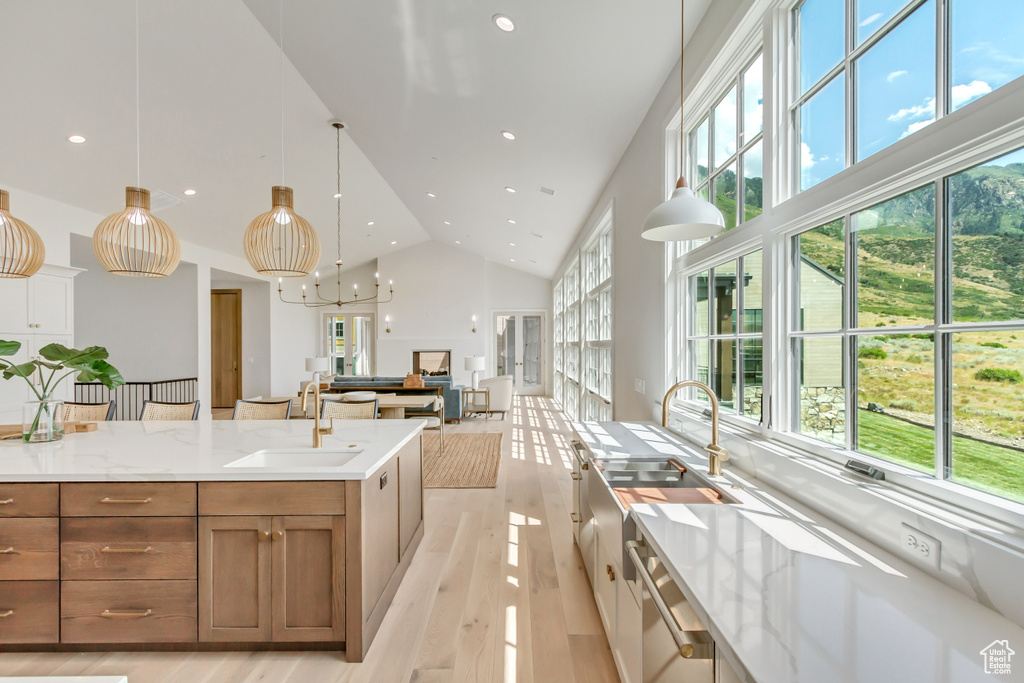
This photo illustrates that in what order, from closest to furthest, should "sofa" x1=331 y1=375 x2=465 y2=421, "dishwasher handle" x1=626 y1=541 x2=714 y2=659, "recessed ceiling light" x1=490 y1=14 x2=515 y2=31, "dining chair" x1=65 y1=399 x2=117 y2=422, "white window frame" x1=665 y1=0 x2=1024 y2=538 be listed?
"dishwasher handle" x1=626 y1=541 x2=714 y2=659
"white window frame" x1=665 y1=0 x2=1024 y2=538
"recessed ceiling light" x1=490 y1=14 x2=515 y2=31
"dining chair" x1=65 y1=399 x2=117 y2=422
"sofa" x1=331 y1=375 x2=465 y2=421

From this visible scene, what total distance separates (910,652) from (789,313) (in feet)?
4.44

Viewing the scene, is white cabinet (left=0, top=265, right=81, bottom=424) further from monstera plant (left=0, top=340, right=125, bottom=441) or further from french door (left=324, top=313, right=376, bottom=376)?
french door (left=324, top=313, right=376, bottom=376)

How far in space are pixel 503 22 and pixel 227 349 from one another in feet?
31.8

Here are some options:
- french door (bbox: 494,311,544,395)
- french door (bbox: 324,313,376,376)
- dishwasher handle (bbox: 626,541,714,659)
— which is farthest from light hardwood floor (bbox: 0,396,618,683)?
french door (bbox: 324,313,376,376)

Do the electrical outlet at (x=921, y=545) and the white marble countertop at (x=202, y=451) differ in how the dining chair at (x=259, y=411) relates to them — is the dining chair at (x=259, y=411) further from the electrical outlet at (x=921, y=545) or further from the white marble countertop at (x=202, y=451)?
the electrical outlet at (x=921, y=545)

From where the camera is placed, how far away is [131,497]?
1.96 meters

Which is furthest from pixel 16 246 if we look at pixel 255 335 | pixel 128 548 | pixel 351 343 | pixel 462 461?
pixel 351 343

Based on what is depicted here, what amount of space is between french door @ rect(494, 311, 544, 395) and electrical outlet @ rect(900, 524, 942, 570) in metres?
11.1

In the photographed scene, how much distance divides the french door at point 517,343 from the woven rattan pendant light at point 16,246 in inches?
387

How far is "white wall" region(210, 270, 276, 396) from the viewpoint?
9852 mm

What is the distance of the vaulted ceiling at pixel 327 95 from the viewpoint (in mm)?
2824

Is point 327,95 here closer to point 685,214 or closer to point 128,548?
point 128,548

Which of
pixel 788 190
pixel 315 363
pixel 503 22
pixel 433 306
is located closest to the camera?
pixel 788 190

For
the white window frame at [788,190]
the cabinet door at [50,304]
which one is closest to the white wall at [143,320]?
the cabinet door at [50,304]
